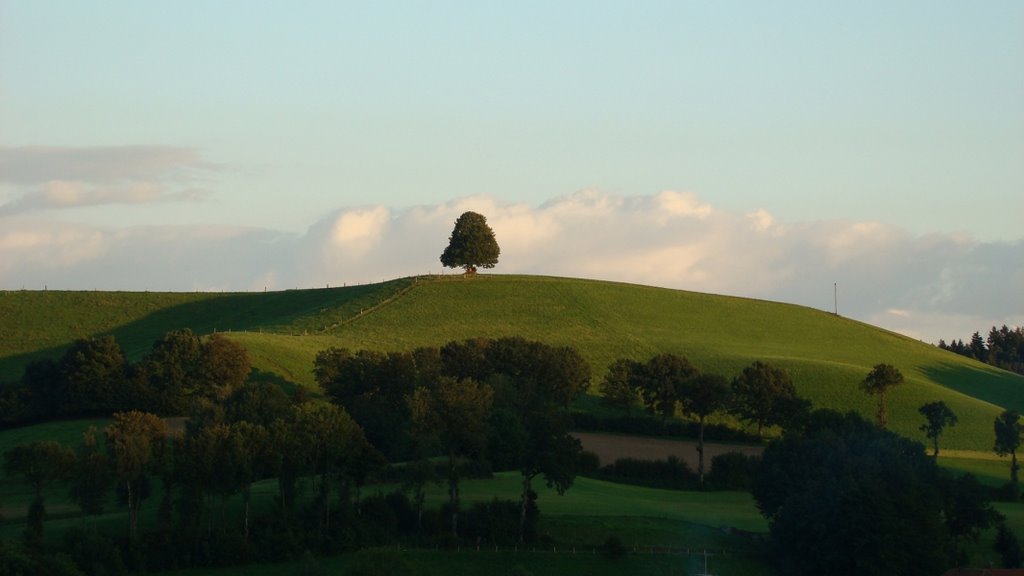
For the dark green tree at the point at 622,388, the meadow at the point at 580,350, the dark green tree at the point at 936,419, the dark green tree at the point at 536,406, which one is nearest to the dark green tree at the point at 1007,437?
the meadow at the point at 580,350

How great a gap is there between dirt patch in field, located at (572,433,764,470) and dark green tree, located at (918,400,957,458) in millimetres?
15722

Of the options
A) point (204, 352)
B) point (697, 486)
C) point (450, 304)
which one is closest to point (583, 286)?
point (450, 304)

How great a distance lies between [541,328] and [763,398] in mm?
50689

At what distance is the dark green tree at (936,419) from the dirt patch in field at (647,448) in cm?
1572

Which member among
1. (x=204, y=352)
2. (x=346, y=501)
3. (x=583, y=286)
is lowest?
(x=346, y=501)

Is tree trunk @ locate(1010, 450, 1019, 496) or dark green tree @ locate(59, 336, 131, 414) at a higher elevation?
dark green tree @ locate(59, 336, 131, 414)

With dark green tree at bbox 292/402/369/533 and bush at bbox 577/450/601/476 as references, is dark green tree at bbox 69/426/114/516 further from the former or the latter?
bush at bbox 577/450/601/476

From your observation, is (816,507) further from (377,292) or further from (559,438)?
(377,292)

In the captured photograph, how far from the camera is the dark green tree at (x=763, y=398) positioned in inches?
4823

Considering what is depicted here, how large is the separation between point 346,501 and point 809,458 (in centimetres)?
2967

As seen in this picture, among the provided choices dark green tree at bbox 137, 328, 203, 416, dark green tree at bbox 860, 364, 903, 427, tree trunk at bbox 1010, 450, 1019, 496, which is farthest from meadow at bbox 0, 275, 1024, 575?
dark green tree at bbox 137, 328, 203, 416

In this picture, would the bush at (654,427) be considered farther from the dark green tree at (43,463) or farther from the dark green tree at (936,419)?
the dark green tree at (43,463)

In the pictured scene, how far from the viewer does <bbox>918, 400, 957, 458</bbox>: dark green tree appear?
12412 centimetres

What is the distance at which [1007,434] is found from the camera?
121875mm
